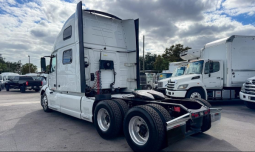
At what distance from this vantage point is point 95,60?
5.96 meters

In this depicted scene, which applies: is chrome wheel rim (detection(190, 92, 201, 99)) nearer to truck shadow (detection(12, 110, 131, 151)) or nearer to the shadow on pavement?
the shadow on pavement

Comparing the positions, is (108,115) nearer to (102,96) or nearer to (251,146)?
(102,96)

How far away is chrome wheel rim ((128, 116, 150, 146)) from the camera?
3.63 meters

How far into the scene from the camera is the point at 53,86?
7281mm

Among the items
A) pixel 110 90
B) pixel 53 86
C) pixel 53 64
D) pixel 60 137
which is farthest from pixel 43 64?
pixel 60 137

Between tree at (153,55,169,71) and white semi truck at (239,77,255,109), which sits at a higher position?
tree at (153,55,169,71)

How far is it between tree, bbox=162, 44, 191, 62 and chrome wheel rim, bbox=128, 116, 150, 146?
110 ft

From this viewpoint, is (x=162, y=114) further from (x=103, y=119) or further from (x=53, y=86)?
(x=53, y=86)

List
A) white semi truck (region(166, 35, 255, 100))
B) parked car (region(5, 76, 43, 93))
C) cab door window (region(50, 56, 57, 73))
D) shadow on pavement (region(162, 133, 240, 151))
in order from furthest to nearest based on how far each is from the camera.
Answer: parked car (region(5, 76, 43, 93)) → white semi truck (region(166, 35, 255, 100)) → cab door window (region(50, 56, 57, 73)) → shadow on pavement (region(162, 133, 240, 151))

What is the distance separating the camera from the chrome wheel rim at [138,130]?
11.9 ft

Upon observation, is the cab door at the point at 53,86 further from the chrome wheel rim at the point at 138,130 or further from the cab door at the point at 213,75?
the cab door at the point at 213,75

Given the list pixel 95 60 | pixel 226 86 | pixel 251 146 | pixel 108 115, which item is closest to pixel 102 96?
pixel 108 115

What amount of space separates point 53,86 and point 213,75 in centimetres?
781

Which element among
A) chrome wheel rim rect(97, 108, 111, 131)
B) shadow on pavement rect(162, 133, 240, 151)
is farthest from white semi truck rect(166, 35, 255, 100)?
chrome wheel rim rect(97, 108, 111, 131)
